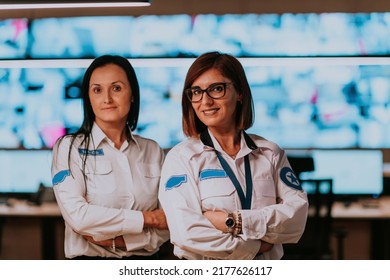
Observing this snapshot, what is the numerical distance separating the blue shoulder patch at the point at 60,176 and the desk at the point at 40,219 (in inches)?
5.8

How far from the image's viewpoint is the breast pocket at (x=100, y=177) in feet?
15.7

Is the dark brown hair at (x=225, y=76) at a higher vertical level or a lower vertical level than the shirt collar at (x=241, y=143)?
higher

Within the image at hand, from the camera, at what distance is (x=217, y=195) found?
4.66 meters

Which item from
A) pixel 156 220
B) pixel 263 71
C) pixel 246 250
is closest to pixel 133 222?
pixel 156 220

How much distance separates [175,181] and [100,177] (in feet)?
1.62

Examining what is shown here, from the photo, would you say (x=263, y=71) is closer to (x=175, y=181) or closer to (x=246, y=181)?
(x=246, y=181)

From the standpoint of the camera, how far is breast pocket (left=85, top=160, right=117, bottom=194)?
479 cm

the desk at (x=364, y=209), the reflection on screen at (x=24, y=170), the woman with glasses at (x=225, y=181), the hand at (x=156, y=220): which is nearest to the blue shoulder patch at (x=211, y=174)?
the woman with glasses at (x=225, y=181)

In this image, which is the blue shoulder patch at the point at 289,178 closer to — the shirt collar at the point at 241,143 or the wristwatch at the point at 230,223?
the shirt collar at the point at 241,143

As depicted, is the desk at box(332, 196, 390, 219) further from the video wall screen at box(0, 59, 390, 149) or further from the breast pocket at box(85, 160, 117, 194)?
the breast pocket at box(85, 160, 117, 194)

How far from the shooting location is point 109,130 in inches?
190

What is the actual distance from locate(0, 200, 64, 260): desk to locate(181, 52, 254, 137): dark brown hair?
103cm
